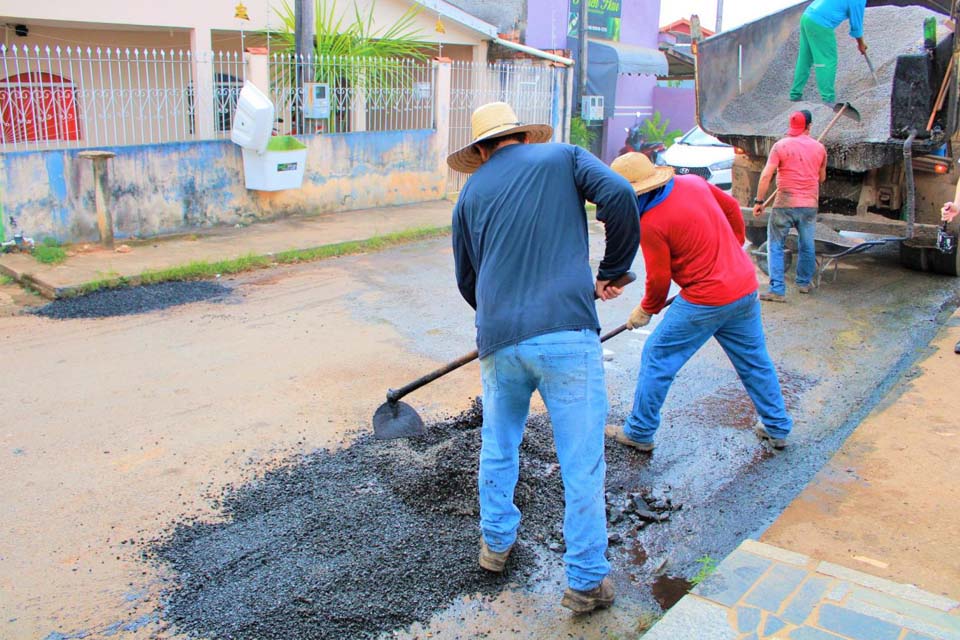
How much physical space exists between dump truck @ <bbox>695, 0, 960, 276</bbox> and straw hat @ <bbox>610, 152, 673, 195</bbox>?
4.33 m

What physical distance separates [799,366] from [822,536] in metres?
2.71

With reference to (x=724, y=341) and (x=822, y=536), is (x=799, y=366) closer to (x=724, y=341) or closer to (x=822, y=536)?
(x=724, y=341)

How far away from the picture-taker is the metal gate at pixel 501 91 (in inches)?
525

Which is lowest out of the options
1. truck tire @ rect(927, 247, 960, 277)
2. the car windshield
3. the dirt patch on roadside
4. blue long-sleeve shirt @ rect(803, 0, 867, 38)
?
the dirt patch on roadside

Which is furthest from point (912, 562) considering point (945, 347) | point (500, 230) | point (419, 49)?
point (419, 49)

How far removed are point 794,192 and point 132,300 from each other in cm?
575

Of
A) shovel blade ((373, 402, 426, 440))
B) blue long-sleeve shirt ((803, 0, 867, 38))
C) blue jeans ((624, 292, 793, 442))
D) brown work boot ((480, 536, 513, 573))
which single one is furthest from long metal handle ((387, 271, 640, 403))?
blue long-sleeve shirt ((803, 0, 867, 38))

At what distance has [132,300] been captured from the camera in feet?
24.4

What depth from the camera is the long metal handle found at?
3602mm

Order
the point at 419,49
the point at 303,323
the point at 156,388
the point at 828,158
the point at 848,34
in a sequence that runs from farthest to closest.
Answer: the point at 419,49 < the point at 848,34 < the point at 828,158 < the point at 303,323 < the point at 156,388

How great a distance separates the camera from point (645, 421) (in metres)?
4.74

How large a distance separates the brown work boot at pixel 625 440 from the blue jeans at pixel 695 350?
0.03 m

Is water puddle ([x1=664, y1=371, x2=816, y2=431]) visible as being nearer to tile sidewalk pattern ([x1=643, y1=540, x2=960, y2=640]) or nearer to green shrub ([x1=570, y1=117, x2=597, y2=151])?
tile sidewalk pattern ([x1=643, y1=540, x2=960, y2=640])

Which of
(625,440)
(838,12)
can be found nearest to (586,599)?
(625,440)
